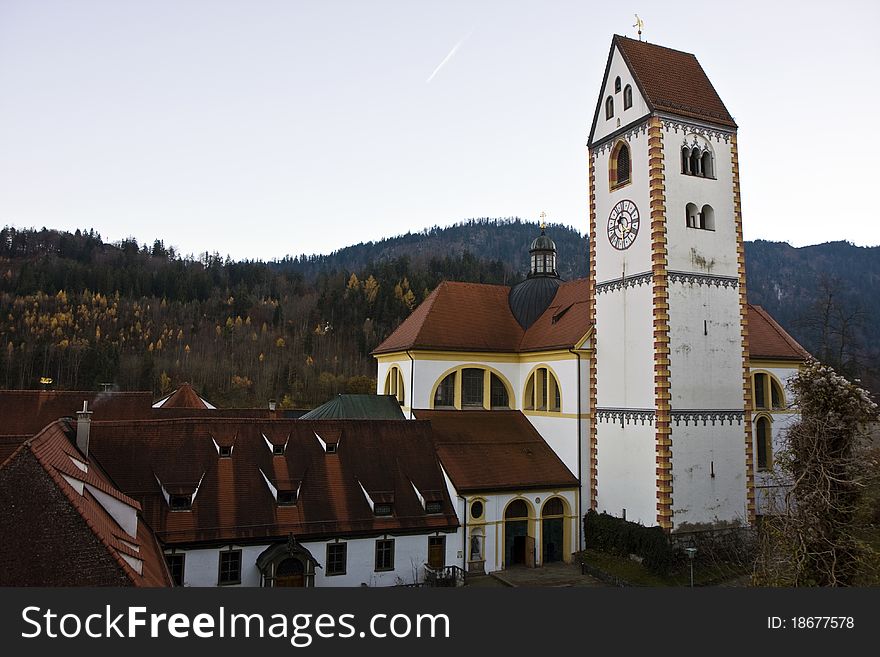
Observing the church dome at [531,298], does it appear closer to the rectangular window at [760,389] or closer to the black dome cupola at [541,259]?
the black dome cupola at [541,259]

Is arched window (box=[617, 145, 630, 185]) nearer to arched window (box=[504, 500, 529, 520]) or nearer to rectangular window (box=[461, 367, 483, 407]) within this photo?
rectangular window (box=[461, 367, 483, 407])

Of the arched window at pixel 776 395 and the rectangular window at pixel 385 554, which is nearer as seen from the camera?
the rectangular window at pixel 385 554

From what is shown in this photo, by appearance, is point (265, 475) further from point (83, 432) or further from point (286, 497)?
point (83, 432)

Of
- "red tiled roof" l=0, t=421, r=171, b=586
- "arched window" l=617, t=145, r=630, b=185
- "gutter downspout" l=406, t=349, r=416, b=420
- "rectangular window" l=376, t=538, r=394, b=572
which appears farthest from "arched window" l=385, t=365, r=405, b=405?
"red tiled roof" l=0, t=421, r=171, b=586

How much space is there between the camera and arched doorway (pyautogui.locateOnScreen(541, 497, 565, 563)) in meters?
24.5

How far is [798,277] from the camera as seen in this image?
155125 mm

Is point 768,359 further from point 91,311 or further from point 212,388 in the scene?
point 91,311

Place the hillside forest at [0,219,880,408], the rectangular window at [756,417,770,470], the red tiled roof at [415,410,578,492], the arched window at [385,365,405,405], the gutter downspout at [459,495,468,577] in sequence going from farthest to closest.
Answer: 1. the hillside forest at [0,219,880,408]
2. the arched window at [385,365,405,405]
3. the rectangular window at [756,417,770,470]
4. the red tiled roof at [415,410,578,492]
5. the gutter downspout at [459,495,468,577]

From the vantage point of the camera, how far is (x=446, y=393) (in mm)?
28562

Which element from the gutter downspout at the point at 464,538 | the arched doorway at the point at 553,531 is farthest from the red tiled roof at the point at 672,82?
the gutter downspout at the point at 464,538

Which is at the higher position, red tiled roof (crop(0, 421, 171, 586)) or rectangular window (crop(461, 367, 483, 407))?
rectangular window (crop(461, 367, 483, 407))

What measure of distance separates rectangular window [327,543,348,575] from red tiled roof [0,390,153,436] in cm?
2004

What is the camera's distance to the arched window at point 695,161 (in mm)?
23834

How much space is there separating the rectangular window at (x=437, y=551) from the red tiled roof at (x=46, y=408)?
835 inches
